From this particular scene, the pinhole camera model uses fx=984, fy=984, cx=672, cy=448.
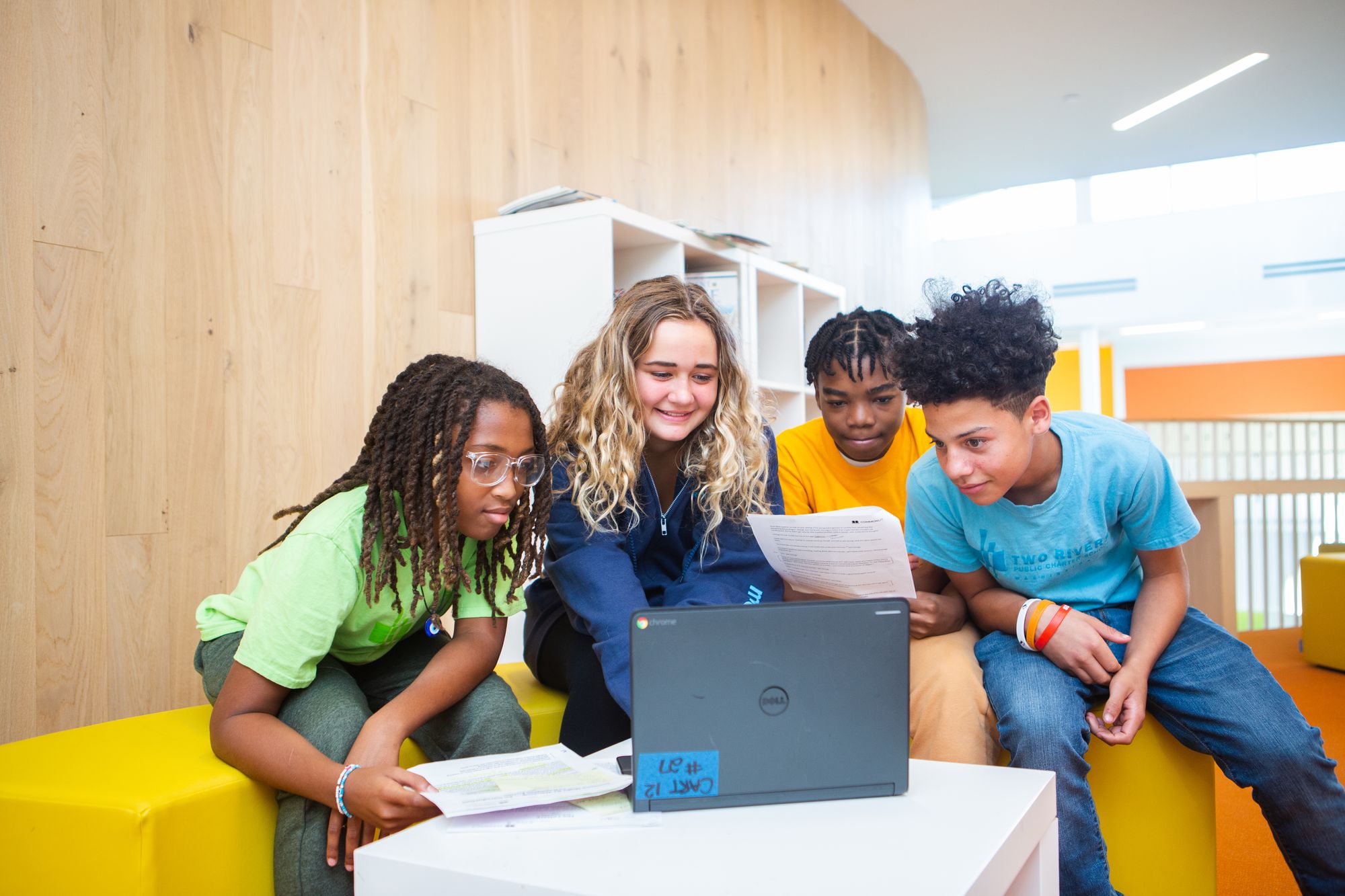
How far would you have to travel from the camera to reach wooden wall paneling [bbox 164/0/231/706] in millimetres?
1736

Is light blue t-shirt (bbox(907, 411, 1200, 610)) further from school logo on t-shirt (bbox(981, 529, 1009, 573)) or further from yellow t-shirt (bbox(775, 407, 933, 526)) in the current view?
yellow t-shirt (bbox(775, 407, 933, 526))

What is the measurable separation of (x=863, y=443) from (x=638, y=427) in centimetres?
50

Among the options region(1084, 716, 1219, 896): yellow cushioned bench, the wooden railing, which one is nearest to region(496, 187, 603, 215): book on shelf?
region(1084, 716, 1219, 896): yellow cushioned bench

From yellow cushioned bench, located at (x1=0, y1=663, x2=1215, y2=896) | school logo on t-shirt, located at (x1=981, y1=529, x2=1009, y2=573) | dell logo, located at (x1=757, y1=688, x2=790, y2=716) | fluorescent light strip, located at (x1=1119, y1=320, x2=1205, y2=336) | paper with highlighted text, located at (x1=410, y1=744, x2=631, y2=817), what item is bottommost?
yellow cushioned bench, located at (x1=0, y1=663, x2=1215, y2=896)

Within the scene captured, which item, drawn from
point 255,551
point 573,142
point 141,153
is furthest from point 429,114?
point 255,551

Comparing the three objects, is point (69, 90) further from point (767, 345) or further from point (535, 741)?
point (767, 345)

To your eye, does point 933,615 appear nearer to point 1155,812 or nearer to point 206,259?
point 1155,812

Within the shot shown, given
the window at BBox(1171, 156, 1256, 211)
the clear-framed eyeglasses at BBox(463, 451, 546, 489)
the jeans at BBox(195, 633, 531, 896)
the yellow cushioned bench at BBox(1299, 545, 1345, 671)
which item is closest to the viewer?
the jeans at BBox(195, 633, 531, 896)

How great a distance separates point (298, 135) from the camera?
6.40 feet

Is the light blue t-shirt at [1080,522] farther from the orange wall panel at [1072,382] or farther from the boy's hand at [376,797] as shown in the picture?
the orange wall panel at [1072,382]

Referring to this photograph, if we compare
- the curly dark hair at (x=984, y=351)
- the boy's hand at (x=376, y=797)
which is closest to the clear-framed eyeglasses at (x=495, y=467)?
the boy's hand at (x=376, y=797)

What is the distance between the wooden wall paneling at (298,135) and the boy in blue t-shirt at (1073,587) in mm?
A: 1207

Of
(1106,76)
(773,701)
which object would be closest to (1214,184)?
(1106,76)

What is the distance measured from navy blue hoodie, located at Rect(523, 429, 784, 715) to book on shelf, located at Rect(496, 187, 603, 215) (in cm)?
77
